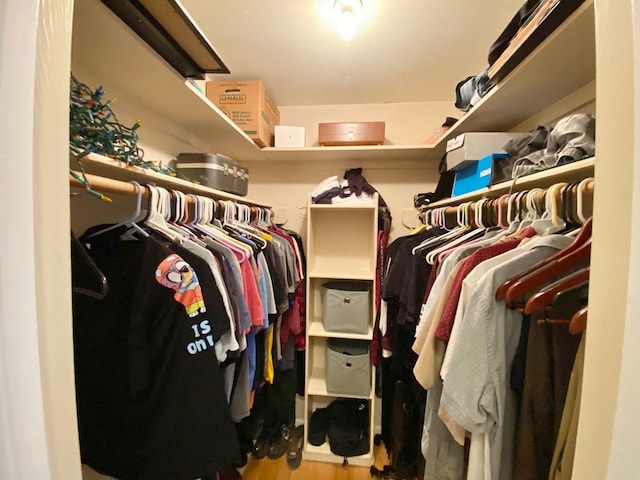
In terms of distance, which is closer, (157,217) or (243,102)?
(157,217)

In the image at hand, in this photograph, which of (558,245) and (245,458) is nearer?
(558,245)

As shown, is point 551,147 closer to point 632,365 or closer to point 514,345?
point 514,345

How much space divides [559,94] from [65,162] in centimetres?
140

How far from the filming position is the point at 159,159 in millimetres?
1230

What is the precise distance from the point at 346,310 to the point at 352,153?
975 mm

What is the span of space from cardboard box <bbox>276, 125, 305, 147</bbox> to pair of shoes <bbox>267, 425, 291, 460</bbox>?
6.10 ft

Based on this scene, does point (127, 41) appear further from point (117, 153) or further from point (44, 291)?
point (44, 291)

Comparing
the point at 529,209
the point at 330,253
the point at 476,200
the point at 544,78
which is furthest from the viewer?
the point at 330,253

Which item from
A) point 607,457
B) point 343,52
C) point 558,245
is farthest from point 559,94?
point 607,457

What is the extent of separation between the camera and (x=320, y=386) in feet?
5.82

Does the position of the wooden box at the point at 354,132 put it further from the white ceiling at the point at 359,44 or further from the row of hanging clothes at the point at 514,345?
the row of hanging clothes at the point at 514,345

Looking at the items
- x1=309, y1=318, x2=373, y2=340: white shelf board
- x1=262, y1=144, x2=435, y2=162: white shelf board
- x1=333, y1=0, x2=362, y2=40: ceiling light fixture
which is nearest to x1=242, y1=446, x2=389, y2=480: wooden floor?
x1=309, y1=318, x2=373, y2=340: white shelf board

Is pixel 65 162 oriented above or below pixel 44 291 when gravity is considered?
above

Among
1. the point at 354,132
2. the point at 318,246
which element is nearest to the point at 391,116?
the point at 354,132
